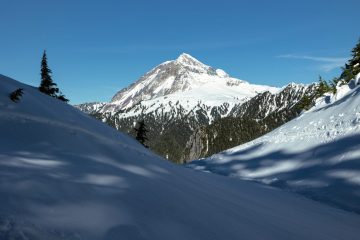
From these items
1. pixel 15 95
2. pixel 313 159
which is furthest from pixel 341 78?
pixel 15 95

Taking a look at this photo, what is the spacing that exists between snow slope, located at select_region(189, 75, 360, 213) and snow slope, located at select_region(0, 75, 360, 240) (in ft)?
16.8

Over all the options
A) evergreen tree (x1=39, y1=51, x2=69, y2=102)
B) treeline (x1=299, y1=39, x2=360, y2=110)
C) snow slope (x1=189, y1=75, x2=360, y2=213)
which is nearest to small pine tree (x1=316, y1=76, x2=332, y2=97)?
treeline (x1=299, y1=39, x2=360, y2=110)

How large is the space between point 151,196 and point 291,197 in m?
9.81

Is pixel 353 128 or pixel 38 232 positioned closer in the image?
pixel 38 232

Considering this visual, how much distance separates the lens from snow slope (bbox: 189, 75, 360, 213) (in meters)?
15.7

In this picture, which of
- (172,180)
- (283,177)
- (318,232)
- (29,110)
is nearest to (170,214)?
(172,180)

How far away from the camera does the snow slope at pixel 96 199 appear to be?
4.85 meters

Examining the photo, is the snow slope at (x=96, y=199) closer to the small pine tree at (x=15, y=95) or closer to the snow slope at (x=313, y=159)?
the small pine tree at (x=15, y=95)

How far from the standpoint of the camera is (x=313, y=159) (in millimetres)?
Result: 19312

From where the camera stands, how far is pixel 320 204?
563 inches

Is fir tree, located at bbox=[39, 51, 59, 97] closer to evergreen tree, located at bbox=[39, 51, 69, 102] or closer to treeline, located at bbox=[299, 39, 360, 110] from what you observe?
evergreen tree, located at bbox=[39, 51, 69, 102]

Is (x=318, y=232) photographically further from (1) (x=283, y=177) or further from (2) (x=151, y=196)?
(1) (x=283, y=177)

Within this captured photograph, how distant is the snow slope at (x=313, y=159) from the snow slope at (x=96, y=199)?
16.8 feet

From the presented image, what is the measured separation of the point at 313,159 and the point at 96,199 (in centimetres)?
1597
